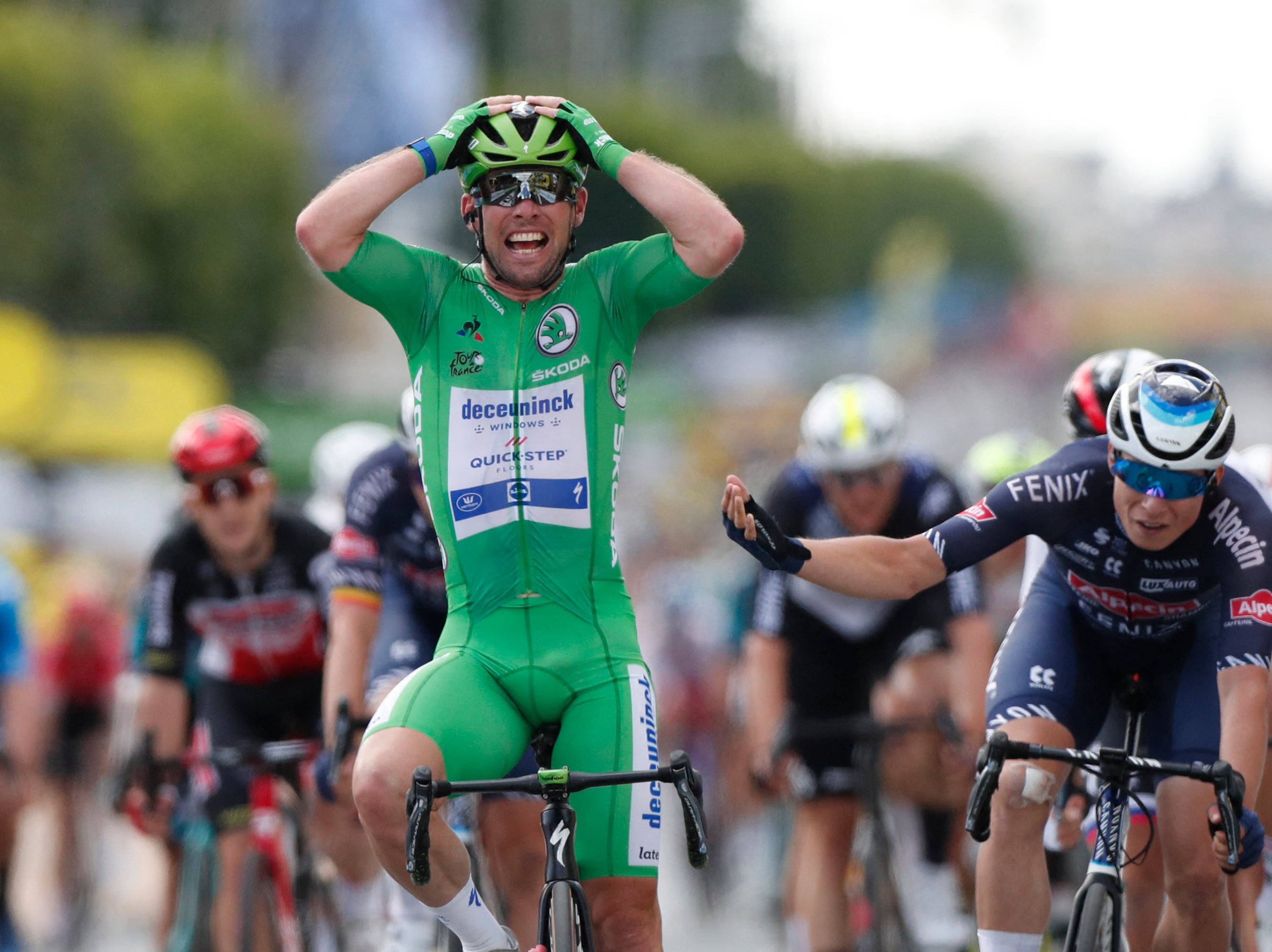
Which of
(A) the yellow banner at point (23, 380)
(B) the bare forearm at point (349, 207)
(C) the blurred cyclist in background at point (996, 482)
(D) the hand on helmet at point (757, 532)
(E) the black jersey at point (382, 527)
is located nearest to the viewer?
(D) the hand on helmet at point (757, 532)

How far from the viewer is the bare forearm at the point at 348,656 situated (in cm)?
691

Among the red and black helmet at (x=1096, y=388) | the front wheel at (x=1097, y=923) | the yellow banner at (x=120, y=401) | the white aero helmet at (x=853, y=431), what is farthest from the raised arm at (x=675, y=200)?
the yellow banner at (x=120, y=401)

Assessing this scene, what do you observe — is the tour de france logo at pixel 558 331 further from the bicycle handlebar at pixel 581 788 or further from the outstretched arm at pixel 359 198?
the bicycle handlebar at pixel 581 788

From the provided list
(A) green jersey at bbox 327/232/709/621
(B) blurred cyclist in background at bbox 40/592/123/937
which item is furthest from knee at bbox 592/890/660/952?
(B) blurred cyclist in background at bbox 40/592/123/937

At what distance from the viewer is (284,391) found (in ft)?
125

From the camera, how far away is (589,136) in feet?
17.5

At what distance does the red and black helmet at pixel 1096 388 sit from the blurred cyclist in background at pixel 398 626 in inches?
95.9

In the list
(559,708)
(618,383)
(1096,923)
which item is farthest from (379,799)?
(1096,923)

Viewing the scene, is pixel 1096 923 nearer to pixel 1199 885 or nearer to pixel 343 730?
pixel 1199 885

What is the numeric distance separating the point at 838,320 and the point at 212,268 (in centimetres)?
4883

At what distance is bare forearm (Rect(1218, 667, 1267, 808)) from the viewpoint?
17.5 ft

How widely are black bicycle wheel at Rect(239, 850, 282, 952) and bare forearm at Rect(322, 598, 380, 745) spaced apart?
66cm

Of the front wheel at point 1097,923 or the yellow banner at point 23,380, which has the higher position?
the yellow banner at point 23,380

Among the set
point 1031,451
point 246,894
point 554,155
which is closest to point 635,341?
point 554,155
